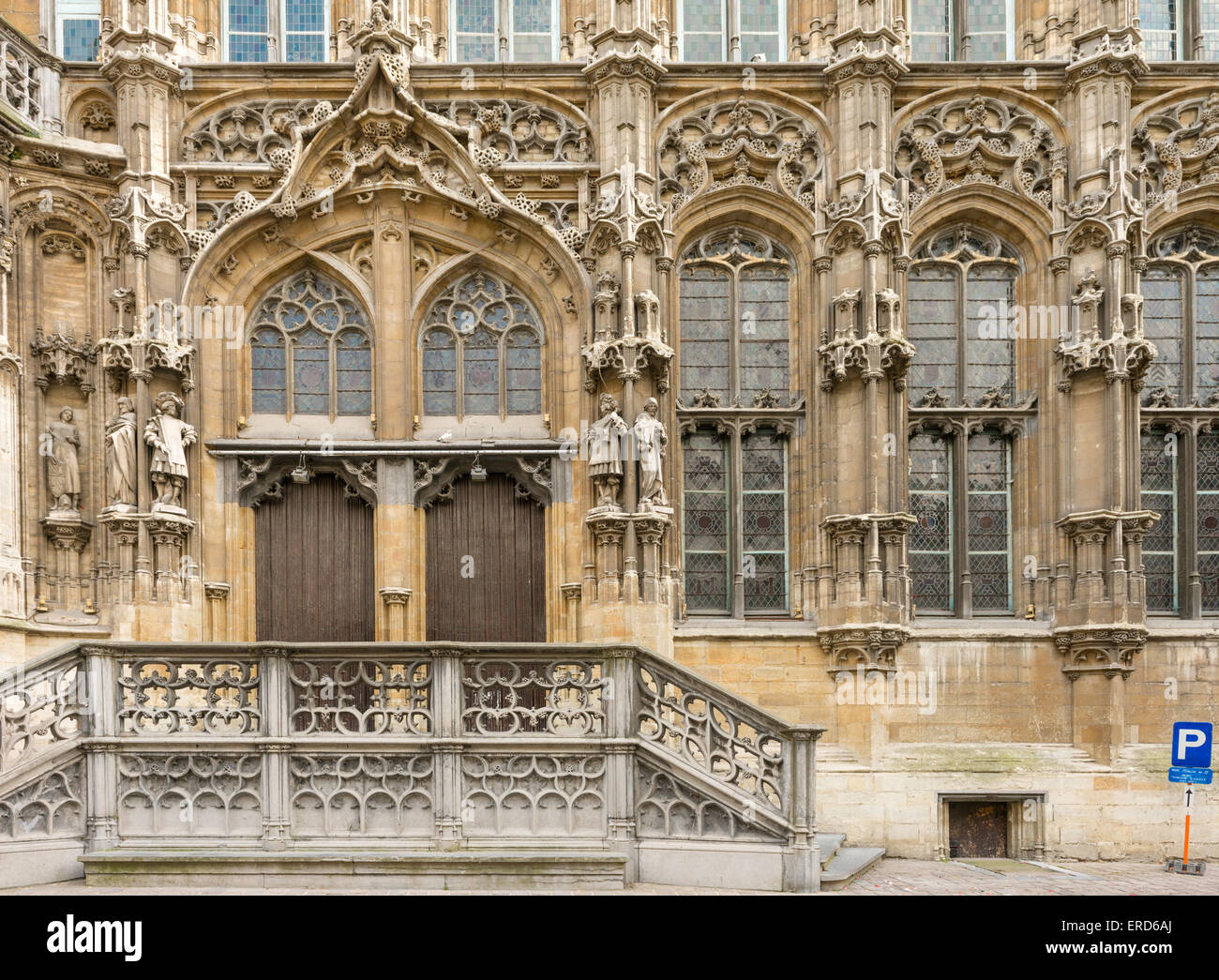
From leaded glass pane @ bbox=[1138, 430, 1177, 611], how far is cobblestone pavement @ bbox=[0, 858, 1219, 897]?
3274 mm

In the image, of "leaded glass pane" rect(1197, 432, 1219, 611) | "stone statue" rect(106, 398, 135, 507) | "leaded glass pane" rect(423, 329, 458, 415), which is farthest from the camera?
"leaded glass pane" rect(423, 329, 458, 415)

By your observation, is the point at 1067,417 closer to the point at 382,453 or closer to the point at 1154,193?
the point at 1154,193

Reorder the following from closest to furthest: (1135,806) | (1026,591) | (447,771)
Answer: (447,771), (1135,806), (1026,591)

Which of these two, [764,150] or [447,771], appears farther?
[764,150]

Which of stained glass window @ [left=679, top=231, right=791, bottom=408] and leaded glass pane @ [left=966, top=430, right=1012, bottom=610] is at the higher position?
stained glass window @ [left=679, top=231, right=791, bottom=408]

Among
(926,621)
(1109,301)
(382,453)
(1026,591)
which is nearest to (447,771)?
(382,453)

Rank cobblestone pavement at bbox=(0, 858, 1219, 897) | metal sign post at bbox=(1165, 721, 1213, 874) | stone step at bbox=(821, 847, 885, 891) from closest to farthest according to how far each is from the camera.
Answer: cobblestone pavement at bbox=(0, 858, 1219, 897)
stone step at bbox=(821, 847, 885, 891)
metal sign post at bbox=(1165, 721, 1213, 874)

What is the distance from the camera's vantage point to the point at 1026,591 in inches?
486

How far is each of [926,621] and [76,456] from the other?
34.2 feet

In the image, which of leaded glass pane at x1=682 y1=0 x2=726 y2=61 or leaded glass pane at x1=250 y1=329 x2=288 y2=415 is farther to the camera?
leaded glass pane at x1=682 y1=0 x2=726 y2=61

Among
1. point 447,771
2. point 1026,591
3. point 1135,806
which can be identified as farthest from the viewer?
point 1026,591

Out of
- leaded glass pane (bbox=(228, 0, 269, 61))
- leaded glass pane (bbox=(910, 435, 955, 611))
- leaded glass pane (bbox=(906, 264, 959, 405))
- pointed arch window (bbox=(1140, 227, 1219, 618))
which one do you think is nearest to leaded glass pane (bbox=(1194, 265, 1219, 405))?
pointed arch window (bbox=(1140, 227, 1219, 618))

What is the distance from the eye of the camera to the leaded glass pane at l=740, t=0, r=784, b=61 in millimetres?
13133

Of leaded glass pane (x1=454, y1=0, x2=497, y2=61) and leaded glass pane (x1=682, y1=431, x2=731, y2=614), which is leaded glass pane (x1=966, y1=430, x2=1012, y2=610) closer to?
leaded glass pane (x1=682, y1=431, x2=731, y2=614)
